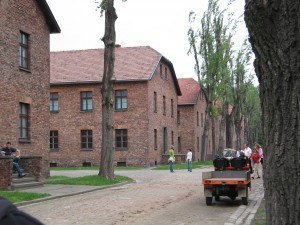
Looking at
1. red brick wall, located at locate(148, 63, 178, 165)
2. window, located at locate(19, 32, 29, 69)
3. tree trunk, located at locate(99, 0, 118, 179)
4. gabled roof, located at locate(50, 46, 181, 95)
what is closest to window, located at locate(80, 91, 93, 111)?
gabled roof, located at locate(50, 46, 181, 95)

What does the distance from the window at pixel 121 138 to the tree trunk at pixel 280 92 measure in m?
36.1

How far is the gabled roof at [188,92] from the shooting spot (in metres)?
53.5

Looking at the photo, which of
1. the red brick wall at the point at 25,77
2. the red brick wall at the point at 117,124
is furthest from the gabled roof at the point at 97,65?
the red brick wall at the point at 25,77

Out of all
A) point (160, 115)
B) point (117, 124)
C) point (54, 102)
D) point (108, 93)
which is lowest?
point (117, 124)

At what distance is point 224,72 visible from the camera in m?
44.0

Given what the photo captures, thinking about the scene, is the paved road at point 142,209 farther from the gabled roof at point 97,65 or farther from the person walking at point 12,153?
the gabled roof at point 97,65

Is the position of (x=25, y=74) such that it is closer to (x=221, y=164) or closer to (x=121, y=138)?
(x=221, y=164)

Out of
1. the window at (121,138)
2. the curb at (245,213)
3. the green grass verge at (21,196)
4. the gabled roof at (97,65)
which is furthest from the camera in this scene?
the gabled roof at (97,65)

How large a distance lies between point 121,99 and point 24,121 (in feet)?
59.5

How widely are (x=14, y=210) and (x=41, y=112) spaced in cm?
2258

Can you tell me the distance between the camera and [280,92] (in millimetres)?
3541

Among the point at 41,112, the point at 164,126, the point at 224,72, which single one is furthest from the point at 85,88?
the point at 41,112

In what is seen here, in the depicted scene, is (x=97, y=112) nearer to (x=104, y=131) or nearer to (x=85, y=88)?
(x=85, y=88)

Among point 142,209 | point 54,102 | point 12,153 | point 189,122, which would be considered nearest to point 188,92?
point 189,122
